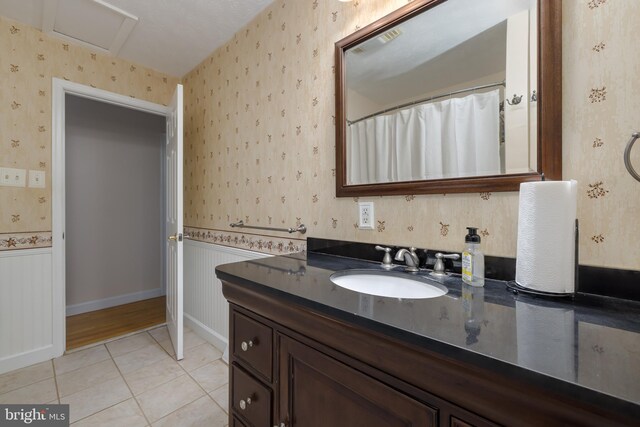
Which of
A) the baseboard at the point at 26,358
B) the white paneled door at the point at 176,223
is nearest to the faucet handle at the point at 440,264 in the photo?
the white paneled door at the point at 176,223

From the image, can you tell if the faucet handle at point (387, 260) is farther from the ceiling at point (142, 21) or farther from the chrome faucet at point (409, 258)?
the ceiling at point (142, 21)

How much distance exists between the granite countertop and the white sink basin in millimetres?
77

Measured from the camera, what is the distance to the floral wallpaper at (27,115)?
1801mm

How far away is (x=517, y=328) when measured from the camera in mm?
491

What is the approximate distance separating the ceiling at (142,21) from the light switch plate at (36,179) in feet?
3.28

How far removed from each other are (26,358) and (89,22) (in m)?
2.30

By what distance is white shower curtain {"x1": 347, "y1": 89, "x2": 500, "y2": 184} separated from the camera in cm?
88

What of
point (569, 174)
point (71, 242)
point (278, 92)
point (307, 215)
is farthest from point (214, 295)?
point (569, 174)

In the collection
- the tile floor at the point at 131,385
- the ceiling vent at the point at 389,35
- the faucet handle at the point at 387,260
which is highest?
the ceiling vent at the point at 389,35

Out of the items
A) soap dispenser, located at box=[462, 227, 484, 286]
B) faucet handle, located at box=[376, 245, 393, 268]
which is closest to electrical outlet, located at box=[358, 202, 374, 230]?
faucet handle, located at box=[376, 245, 393, 268]

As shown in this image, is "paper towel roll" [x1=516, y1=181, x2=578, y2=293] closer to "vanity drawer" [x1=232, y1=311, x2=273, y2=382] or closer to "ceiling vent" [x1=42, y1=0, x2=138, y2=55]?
"vanity drawer" [x1=232, y1=311, x2=273, y2=382]

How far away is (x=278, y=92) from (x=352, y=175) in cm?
76

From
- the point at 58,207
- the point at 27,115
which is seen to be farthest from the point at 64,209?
the point at 27,115

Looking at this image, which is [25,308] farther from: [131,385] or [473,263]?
[473,263]
